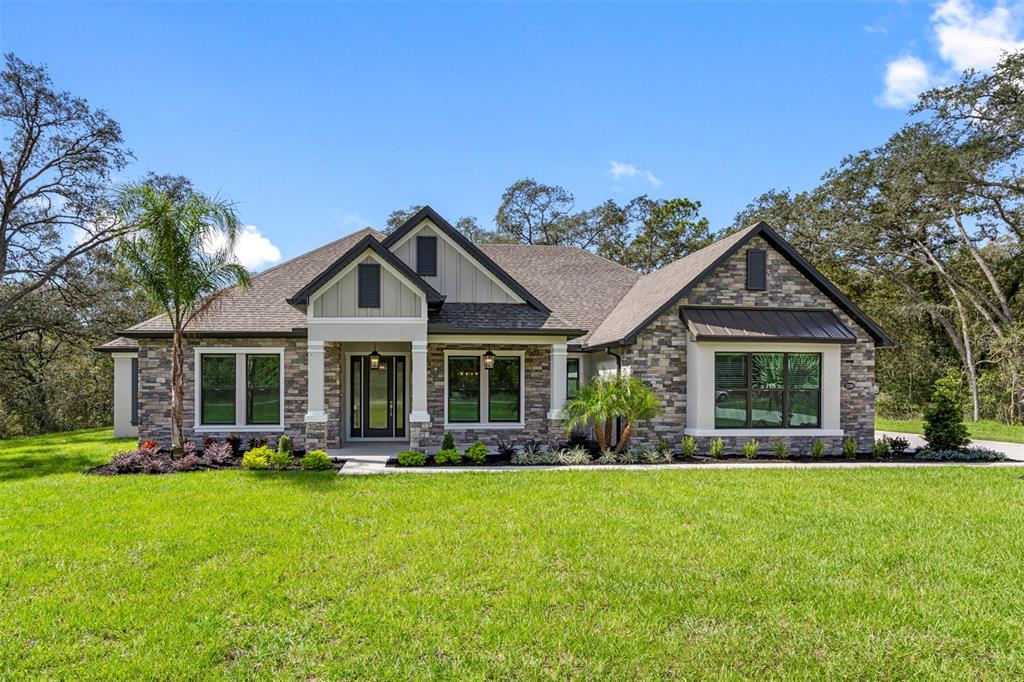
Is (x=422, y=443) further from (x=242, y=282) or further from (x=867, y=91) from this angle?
(x=867, y=91)

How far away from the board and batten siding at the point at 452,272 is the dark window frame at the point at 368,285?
197 centimetres

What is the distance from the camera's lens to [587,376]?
16.7 m

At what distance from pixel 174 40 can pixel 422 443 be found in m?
9.96

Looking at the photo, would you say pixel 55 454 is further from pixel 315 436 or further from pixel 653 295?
pixel 653 295

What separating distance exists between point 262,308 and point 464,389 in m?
5.56

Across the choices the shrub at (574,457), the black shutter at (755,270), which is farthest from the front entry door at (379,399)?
the black shutter at (755,270)

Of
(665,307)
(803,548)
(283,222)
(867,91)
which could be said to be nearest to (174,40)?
(283,222)

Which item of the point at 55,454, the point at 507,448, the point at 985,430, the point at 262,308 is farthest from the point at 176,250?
the point at 985,430

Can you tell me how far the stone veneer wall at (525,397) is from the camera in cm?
1438

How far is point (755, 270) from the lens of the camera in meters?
14.0

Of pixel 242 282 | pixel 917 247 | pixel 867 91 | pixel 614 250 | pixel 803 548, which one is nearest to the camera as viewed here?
pixel 803 548

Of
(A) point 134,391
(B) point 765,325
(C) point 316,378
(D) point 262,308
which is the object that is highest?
(D) point 262,308

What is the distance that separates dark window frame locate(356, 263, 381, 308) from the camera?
12.6 metres

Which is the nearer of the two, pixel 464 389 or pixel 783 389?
pixel 783 389
